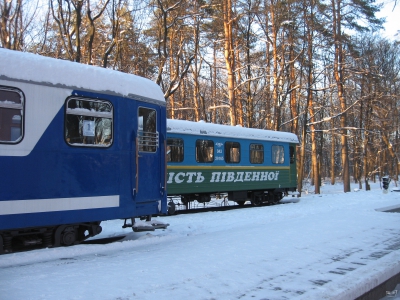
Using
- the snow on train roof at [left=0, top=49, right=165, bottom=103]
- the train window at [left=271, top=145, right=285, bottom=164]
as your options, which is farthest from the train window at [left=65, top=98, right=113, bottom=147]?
the train window at [left=271, top=145, right=285, bottom=164]

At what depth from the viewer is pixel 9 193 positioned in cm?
629

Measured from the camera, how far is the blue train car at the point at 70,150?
643cm

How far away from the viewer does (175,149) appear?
1444 cm

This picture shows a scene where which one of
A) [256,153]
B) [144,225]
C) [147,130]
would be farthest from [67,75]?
[256,153]

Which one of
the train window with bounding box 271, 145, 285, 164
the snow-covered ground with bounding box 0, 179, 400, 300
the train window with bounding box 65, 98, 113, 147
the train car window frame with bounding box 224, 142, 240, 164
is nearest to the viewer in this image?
the snow-covered ground with bounding box 0, 179, 400, 300

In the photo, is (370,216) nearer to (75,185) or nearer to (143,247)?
(143,247)

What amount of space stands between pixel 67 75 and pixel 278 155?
13435 mm

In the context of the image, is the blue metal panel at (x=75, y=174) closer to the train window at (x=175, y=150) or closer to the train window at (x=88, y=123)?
the train window at (x=88, y=123)

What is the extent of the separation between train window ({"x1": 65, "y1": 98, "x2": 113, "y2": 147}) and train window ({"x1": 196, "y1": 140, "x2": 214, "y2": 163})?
7.66 metres

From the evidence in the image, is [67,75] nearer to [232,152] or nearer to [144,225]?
[144,225]

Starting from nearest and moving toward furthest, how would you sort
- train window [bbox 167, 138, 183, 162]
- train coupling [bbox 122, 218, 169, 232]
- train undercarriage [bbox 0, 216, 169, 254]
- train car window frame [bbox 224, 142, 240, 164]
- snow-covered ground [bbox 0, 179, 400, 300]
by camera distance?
snow-covered ground [bbox 0, 179, 400, 300]
train undercarriage [bbox 0, 216, 169, 254]
train coupling [bbox 122, 218, 169, 232]
train window [bbox 167, 138, 183, 162]
train car window frame [bbox 224, 142, 240, 164]

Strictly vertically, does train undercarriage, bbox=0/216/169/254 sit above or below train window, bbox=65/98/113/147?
below

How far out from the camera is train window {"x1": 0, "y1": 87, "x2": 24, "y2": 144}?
6.31m

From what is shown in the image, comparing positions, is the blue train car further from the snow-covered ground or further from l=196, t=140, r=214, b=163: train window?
l=196, t=140, r=214, b=163: train window
